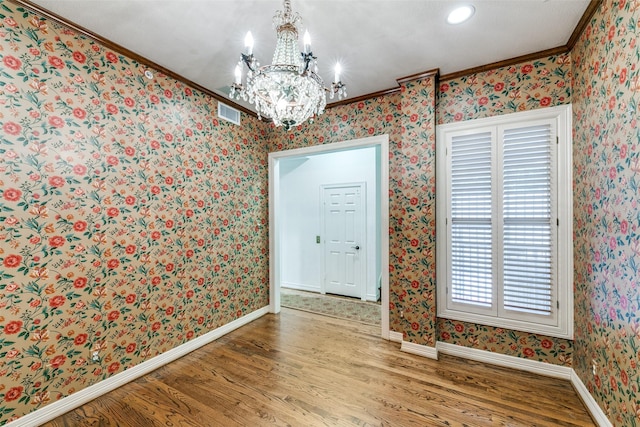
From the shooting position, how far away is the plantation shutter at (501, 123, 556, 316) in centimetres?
222

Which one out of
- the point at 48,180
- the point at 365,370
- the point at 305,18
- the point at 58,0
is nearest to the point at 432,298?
the point at 365,370

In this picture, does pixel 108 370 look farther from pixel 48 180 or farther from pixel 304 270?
pixel 304 270

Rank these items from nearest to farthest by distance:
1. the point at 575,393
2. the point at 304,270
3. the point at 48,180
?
the point at 48,180
the point at 575,393
the point at 304,270

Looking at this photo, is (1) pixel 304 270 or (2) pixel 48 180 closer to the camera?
(2) pixel 48 180

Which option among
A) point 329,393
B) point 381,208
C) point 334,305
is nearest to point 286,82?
point 381,208

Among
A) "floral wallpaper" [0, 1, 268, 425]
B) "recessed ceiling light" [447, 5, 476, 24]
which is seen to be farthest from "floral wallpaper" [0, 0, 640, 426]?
"recessed ceiling light" [447, 5, 476, 24]

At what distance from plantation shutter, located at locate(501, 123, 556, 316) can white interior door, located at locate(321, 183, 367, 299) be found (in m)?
2.31

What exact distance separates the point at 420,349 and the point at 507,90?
257cm

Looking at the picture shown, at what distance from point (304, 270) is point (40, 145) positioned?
398 centimetres

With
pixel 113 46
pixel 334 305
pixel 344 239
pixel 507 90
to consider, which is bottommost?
pixel 334 305

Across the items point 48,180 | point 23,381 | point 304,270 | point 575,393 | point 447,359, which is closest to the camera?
point 23,381

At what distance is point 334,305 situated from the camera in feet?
13.5

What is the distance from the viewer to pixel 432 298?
100 inches

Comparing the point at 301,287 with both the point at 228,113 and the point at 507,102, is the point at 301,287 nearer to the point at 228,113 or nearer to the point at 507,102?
the point at 228,113
